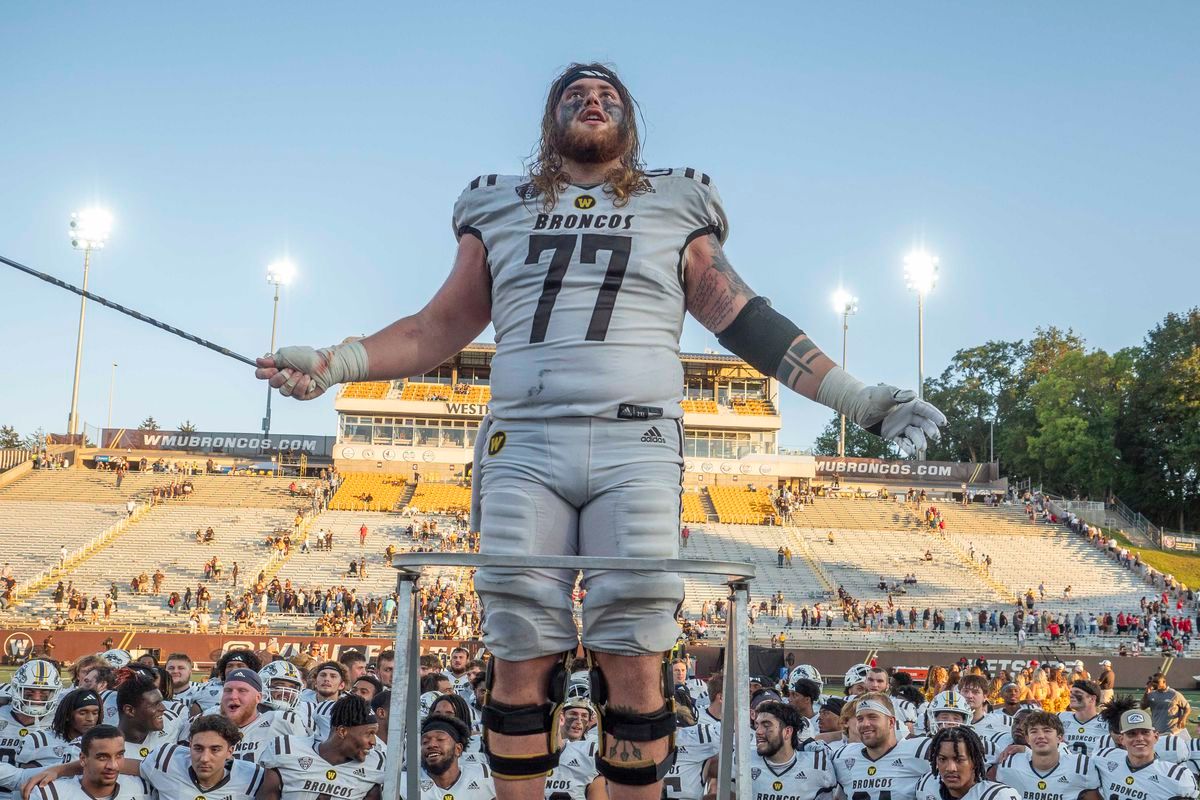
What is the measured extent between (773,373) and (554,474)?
32.4 inches

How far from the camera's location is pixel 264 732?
28.9 ft

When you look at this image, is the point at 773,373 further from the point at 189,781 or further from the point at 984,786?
the point at 189,781

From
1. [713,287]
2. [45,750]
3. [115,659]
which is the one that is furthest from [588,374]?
[115,659]

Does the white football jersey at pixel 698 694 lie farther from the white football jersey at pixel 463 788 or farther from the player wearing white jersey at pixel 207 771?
the player wearing white jersey at pixel 207 771

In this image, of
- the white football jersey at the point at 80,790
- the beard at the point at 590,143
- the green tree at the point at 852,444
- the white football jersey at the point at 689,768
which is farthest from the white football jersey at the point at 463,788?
the green tree at the point at 852,444

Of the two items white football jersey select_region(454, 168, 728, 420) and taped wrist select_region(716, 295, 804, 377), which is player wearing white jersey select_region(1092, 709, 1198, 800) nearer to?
taped wrist select_region(716, 295, 804, 377)

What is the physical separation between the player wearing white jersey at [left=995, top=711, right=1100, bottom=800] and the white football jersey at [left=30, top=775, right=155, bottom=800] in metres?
5.98

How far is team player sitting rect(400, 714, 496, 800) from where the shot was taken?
310 inches

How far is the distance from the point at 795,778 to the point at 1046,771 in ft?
6.19

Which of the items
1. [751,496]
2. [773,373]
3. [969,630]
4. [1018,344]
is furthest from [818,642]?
[1018,344]

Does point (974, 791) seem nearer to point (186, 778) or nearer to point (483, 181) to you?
point (186, 778)

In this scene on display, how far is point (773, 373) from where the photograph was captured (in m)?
3.87

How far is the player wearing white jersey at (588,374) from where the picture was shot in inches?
135

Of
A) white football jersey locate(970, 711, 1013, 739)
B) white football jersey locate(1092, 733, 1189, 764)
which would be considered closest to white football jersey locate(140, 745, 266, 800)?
white football jersey locate(970, 711, 1013, 739)
